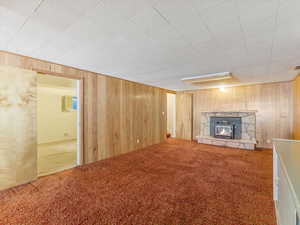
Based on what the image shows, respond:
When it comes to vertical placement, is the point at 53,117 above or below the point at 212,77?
below

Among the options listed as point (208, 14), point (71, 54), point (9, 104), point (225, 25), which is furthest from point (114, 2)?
point (9, 104)

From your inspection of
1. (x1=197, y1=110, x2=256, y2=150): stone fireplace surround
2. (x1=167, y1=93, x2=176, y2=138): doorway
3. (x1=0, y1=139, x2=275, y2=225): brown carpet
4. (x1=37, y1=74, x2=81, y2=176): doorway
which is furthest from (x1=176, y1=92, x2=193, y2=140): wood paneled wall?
(x1=37, y1=74, x2=81, y2=176): doorway

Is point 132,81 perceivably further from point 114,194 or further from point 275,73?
point 275,73

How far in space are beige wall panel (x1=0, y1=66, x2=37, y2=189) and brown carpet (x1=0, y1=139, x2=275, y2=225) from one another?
28cm

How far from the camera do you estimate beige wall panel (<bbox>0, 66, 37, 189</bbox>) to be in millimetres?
2330

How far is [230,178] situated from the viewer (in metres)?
2.72

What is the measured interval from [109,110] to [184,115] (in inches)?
149

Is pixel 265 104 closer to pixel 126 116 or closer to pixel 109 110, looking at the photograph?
pixel 126 116

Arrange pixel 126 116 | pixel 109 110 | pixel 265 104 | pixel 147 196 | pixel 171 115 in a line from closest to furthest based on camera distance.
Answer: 1. pixel 147 196
2. pixel 109 110
3. pixel 126 116
4. pixel 265 104
5. pixel 171 115

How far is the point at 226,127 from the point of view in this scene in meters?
5.51

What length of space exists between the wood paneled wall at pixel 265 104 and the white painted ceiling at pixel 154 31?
2.12 m

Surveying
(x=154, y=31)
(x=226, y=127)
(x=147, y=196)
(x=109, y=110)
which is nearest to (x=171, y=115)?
(x=226, y=127)

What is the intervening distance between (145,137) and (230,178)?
3.04m

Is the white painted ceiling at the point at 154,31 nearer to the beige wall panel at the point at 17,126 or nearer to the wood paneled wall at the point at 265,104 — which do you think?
the beige wall panel at the point at 17,126
